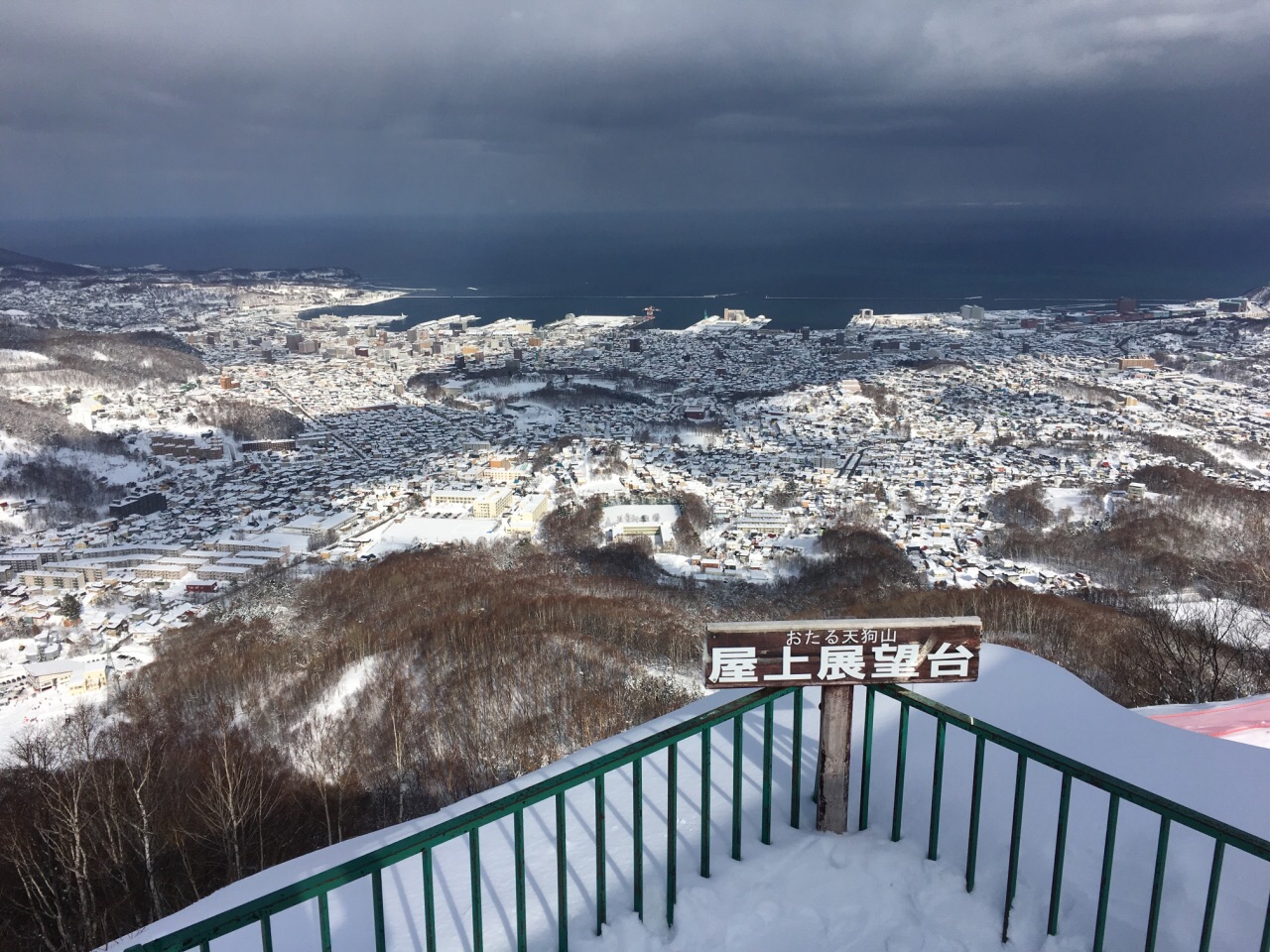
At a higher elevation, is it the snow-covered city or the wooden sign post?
the wooden sign post

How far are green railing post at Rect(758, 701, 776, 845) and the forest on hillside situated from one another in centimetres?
393

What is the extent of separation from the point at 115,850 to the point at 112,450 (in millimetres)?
18967

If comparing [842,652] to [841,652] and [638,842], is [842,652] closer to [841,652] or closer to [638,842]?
[841,652]

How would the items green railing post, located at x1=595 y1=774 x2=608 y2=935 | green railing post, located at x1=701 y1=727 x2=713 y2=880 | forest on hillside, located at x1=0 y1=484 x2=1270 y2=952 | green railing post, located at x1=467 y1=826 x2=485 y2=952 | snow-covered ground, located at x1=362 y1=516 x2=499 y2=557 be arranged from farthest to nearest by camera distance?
snow-covered ground, located at x1=362 y1=516 x2=499 y2=557 < forest on hillside, located at x1=0 y1=484 x2=1270 y2=952 < green railing post, located at x1=701 y1=727 x2=713 y2=880 < green railing post, located at x1=595 y1=774 x2=608 y2=935 < green railing post, located at x1=467 y1=826 x2=485 y2=952

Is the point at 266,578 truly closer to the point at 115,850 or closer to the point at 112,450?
the point at 115,850

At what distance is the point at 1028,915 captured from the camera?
183cm

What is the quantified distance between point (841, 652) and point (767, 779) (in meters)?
0.36

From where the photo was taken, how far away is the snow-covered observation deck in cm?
170

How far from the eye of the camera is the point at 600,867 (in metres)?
1.76

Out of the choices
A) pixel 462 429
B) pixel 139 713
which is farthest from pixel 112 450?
pixel 139 713

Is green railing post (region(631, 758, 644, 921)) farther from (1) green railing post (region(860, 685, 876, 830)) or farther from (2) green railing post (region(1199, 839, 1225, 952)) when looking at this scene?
(2) green railing post (region(1199, 839, 1225, 952))

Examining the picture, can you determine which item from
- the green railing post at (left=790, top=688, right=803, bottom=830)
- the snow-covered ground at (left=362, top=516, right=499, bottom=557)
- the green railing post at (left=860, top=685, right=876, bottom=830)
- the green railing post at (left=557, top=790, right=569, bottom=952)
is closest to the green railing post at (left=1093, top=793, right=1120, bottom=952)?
the green railing post at (left=860, top=685, right=876, bottom=830)

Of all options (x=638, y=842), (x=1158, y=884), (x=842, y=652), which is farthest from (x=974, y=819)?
(x=638, y=842)

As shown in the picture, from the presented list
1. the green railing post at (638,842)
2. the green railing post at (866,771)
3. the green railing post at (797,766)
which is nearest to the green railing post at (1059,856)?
the green railing post at (866,771)
